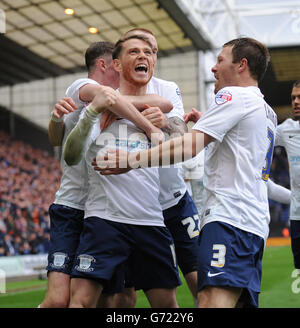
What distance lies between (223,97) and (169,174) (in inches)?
52.2

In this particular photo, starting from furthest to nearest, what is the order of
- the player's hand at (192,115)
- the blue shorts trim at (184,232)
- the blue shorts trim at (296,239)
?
the blue shorts trim at (296,239) < the blue shorts trim at (184,232) < the player's hand at (192,115)

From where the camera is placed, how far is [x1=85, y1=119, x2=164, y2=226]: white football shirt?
3574 millimetres

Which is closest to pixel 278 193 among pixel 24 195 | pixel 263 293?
pixel 263 293

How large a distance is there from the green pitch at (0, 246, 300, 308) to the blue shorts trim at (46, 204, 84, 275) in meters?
3.94

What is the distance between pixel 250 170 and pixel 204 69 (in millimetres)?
27905

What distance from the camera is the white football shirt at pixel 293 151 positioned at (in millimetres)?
6465

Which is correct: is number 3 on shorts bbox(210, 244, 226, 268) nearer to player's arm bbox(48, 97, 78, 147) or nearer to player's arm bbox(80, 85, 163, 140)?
player's arm bbox(80, 85, 163, 140)

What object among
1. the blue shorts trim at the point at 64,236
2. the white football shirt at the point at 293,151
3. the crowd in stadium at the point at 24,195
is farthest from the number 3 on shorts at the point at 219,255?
the crowd in stadium at the point at 24,195

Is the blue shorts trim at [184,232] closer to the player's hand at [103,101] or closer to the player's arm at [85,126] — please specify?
the player's arm at [85,126]

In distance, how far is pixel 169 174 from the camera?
14.8 feet

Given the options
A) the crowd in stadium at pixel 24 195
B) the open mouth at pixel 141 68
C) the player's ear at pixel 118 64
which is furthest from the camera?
the crowd in stadium at pixel 24 195

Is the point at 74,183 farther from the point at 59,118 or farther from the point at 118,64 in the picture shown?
the point at 118,64

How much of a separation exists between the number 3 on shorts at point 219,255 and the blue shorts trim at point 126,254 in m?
0.57

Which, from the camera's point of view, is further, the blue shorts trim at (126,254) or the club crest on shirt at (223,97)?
the blue shorts trim at (126,254)
